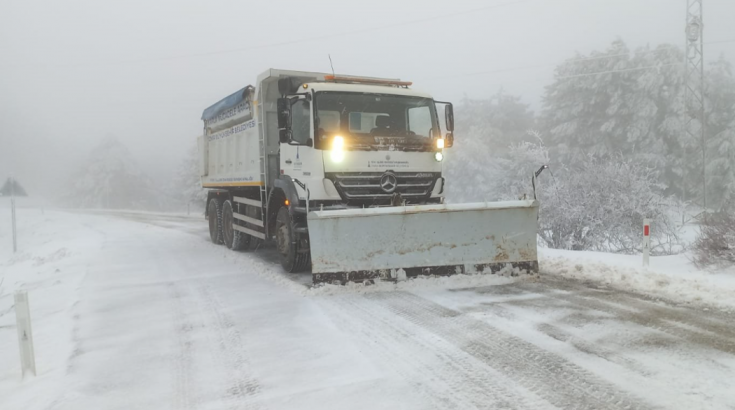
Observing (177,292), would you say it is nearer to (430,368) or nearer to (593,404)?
(430,368)

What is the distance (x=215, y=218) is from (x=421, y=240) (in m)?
7.33

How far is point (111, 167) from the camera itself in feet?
234

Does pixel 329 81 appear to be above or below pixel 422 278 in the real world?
above

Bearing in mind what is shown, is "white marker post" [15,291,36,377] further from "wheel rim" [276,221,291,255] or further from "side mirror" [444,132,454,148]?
"side mirror" [444,132,454,148]

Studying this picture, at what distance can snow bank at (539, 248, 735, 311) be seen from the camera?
17.6 feet

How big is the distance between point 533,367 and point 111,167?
79.5m

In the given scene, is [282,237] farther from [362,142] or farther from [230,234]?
[230,234]

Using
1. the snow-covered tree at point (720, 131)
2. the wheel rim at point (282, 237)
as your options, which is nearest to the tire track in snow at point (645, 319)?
the wheel rim at point (282, 237)

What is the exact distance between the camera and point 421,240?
6266mm

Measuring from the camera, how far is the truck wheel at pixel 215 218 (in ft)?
38.3

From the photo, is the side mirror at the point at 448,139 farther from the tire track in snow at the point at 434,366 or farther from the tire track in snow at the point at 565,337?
the tire track in snow at the point at 434,366

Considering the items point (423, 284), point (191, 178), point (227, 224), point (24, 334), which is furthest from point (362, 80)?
point (191, 178)

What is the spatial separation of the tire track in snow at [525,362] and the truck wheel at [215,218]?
7.55m

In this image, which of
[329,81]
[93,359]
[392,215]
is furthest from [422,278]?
[93,359]
